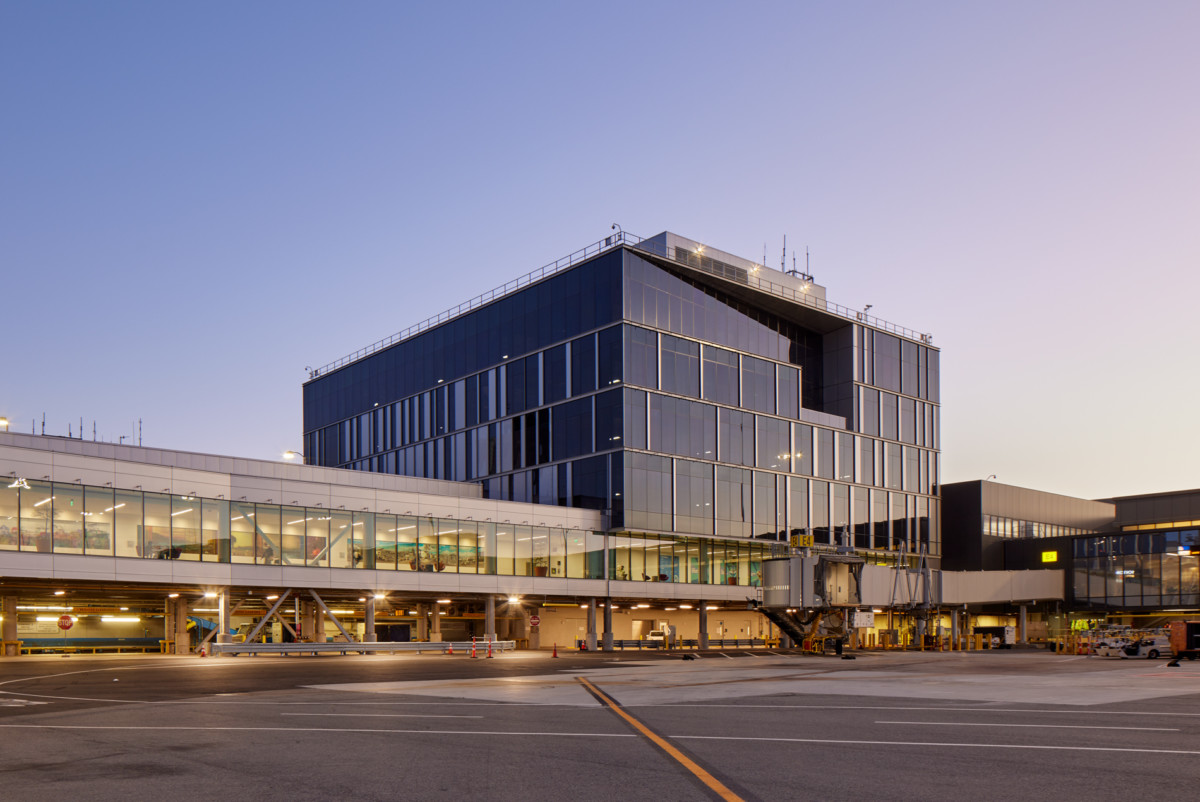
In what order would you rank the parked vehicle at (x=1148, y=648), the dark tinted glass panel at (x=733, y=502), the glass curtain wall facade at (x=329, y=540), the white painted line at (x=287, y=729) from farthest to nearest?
the dark tinted glass panel at (x=733, y=502)
the parked vehicle at (x=1148, y=648)
the glass curtain wall facade at (x=329, y=540)
the white painted line at (x=287, y=729)

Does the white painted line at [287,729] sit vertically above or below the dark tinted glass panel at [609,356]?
below

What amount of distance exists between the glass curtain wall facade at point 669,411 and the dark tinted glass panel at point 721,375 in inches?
5.2

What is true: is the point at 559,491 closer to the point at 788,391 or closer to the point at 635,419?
the point at 635,419

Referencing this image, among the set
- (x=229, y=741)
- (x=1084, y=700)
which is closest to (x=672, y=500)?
(x=1084, y=700)

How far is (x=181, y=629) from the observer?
60.2m

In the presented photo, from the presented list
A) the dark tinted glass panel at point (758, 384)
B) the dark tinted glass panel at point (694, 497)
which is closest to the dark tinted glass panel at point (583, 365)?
the dark tinted glass panel at point (694, 497)

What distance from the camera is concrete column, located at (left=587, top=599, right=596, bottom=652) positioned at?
230 feet

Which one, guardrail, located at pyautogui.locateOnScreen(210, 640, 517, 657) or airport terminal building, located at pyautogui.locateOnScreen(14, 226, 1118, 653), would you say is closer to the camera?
guardrail, located at pyautogui.locateOnScreen(210, 640, 517, 657)

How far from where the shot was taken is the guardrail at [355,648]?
50.0 metres

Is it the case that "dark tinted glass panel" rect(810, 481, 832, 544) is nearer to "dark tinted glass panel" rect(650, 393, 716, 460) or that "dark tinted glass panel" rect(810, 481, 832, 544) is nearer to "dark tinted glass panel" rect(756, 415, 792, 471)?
"dark tinted glass panel" rect(756, 415, 792, 471)

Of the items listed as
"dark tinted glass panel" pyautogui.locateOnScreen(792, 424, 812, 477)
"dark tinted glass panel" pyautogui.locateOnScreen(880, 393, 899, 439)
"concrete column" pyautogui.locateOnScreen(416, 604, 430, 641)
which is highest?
"dark tinted glass panel" pyautogui.locateOnScreen(880, 393, 899, 439)

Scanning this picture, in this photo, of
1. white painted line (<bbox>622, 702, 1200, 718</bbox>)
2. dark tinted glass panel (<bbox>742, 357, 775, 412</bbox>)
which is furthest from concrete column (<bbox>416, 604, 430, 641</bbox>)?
white painted line (<bbox>622, 702, 1200, 718</bbox>)

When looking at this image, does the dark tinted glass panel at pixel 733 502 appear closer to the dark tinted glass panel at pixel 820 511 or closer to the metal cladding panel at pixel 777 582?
the dark tinted glass panel at pixel 820 511

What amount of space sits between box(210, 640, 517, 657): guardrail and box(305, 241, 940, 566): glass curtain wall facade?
1728 cm
